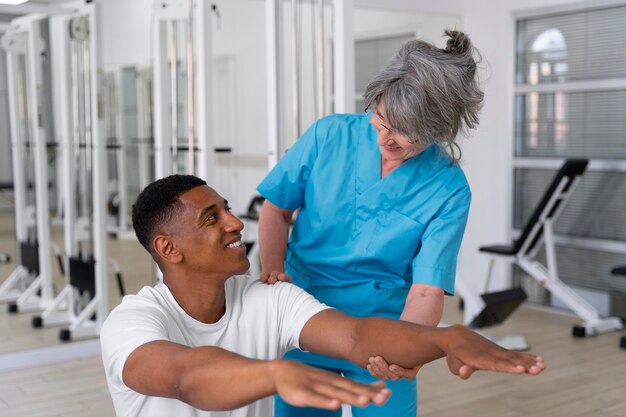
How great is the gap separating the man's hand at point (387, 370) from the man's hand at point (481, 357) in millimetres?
122

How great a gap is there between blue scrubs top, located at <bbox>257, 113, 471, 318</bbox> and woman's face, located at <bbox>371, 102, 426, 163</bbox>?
87mm

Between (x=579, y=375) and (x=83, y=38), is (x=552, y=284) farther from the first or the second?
(x=83, y=38)

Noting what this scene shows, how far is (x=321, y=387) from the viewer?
966mm

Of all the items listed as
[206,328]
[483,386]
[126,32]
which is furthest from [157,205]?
[126,32]

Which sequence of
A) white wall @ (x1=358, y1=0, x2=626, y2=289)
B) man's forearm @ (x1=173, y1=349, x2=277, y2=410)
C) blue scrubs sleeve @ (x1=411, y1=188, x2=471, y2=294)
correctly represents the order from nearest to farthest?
man's forearm @ (x1=173, y1=349, x2=277, y2=410), blue scrubs sleeve @ (x1=411, y1=188, x2=471, y2=294), white wall @ (x1=358, y1=0, x2=626, y2=289)

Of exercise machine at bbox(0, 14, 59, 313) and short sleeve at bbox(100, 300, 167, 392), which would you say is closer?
short sleeve at bbox(100, 300, 167, 392)

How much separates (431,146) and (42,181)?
3.33 metres

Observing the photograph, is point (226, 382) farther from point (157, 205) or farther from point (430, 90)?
point (430, 90)

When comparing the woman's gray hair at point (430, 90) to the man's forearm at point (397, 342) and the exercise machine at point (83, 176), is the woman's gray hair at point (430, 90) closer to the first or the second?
the man's forearm at point (397, 342)

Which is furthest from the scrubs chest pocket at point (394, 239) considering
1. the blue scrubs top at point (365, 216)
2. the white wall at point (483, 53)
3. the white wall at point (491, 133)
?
the white wall at point (491, 133)

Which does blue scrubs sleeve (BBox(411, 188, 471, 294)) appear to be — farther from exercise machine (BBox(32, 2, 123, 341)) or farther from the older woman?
exercise machine (BBox(32, 2, 123, 341))

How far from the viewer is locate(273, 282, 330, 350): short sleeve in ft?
4.92

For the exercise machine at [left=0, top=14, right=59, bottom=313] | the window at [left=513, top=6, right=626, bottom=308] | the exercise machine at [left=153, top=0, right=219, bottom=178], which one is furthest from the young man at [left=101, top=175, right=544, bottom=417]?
the window at [left=513, top=6, right=626, bottom=308]

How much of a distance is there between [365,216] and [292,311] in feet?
0.90
